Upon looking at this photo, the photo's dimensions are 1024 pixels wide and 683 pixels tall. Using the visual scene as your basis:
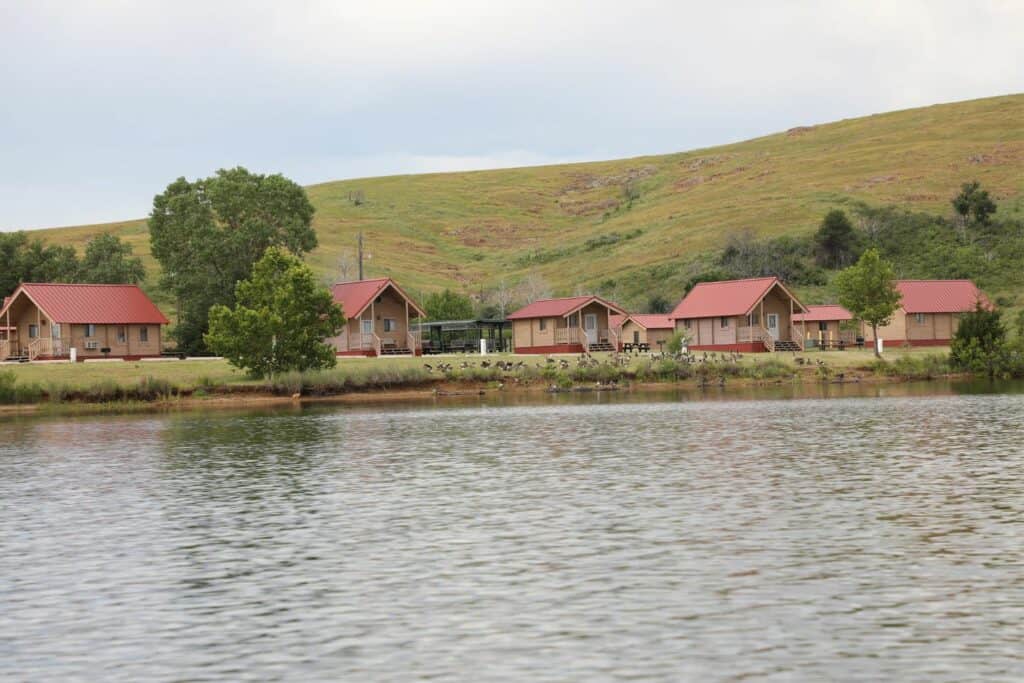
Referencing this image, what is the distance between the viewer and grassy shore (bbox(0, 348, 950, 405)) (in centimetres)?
6644

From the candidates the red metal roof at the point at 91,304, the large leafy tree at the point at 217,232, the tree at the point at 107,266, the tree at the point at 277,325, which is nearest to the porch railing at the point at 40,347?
the red metal roof at the point at 91,304

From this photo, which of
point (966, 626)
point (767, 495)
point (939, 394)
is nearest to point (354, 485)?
point (767, 495)

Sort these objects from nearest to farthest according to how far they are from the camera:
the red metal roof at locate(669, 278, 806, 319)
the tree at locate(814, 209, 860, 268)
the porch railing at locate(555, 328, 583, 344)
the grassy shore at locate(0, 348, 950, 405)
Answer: the grassy shore at locate(0, 348, 950, 405) → the red metal roof at locate(669, 278, 806, 319) → the porch railing at locate(555, 328, 583, 344) → the tree at locate(814, 209, 860, 268)

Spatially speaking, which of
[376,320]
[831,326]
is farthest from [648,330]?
[376,320]

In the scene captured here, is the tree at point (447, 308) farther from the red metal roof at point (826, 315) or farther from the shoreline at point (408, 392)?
the shoreline at point (408, 392)

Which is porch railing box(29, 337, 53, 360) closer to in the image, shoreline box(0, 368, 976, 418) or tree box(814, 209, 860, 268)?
shoreline box(0, 368, 976, 418)

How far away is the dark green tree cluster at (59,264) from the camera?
4085 inches

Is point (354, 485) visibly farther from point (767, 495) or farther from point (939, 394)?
point (939, 394)

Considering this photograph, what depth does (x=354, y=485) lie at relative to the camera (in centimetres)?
3061

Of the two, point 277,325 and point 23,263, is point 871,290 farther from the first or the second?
point 23,263

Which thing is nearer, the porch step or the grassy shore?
the grassy shore

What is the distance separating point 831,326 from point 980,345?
35.8 metres

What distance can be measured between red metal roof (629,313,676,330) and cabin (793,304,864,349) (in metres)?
11.0

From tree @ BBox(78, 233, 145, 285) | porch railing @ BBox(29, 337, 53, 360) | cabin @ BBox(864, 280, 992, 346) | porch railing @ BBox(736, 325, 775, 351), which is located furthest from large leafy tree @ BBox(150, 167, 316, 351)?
cabin @ BBox(864, 280, 992, 346)
